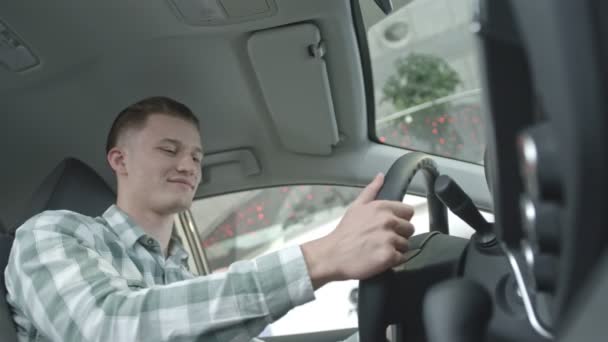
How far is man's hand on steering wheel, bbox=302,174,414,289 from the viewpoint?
765 millimetres

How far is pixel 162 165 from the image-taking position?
163 centimetres

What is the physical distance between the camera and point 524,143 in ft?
1.19

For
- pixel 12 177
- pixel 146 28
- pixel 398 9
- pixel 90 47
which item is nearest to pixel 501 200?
pixel 398 9

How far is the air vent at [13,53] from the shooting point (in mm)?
1517

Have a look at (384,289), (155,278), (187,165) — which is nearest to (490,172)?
(384,289)

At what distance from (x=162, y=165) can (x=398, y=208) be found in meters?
0.99

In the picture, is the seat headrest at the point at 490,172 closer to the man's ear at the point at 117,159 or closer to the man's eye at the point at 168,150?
the man's eye at the point at 168,150

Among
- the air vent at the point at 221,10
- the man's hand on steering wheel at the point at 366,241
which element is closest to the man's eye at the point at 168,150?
the air vent at the point at 221,10

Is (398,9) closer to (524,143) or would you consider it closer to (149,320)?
(149,320)

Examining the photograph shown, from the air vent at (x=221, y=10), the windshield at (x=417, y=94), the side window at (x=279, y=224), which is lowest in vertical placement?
the side window at (x=279, y=224)

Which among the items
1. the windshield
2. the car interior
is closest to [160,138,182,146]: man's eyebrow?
the car interior

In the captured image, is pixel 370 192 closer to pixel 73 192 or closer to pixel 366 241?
pixel 366 241

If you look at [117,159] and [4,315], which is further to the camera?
[117,159]

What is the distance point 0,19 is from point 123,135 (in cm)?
45
